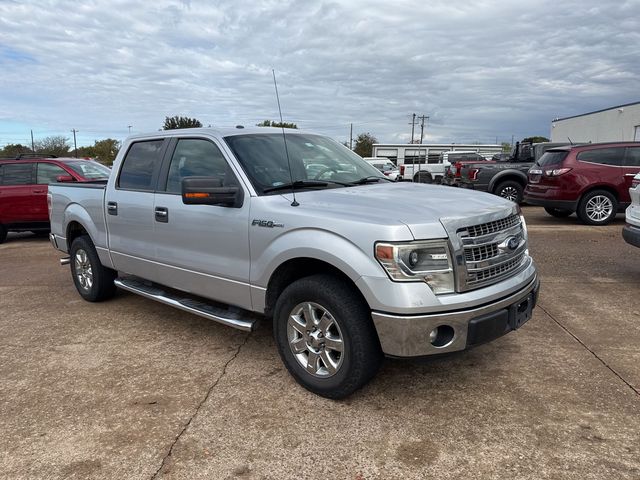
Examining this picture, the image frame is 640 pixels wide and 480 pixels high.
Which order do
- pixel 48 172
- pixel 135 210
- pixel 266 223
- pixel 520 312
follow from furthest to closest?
pixel 48 172 < pixel 135 210 < pixel 266 223 < pixel 520 312

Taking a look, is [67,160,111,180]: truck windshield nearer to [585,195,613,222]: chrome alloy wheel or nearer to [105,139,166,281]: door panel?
[105,139,166,281]: door panel

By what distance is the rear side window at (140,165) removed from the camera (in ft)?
15.5

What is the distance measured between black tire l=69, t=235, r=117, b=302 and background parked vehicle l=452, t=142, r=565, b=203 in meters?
10.8

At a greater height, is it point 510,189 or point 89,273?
point 510,189

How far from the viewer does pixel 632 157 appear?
1048cm

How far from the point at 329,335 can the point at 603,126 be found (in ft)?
115

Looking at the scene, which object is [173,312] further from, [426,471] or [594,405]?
[594,405]

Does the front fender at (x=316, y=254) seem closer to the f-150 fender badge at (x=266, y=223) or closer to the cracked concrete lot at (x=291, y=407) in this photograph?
the f-150 fender badge at (x=266, y=223)

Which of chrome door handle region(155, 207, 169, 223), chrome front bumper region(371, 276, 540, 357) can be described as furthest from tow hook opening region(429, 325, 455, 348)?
chrome door handle region(155, 207, 169, 223)

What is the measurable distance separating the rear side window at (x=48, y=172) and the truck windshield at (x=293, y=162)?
7.91 m

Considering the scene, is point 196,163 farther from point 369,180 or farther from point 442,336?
point 442,336

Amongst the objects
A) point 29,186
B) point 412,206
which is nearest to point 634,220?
point 412,206

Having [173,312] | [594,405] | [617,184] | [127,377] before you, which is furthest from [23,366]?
[617,184]

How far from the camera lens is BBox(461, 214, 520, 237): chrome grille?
3.14 meters
